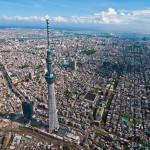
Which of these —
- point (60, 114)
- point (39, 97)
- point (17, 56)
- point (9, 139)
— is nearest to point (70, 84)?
point (39, 97)

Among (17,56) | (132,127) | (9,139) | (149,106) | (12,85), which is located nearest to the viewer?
(9,139)

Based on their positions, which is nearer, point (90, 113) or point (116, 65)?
point (90, 113)

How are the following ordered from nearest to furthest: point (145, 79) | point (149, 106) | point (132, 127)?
1. point (132, 127)
2. point (149, 106)
3. point (145, 79)

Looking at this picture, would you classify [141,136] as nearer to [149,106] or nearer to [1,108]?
[149,106]

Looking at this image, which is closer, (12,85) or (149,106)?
(149,106)

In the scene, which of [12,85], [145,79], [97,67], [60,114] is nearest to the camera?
[60,114]

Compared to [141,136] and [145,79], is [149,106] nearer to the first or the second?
[141,136]

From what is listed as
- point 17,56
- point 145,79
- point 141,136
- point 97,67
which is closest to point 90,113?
point 141,136

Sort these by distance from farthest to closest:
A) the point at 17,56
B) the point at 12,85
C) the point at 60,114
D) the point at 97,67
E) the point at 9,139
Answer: the point at 17,56 → the point at 97,67 → the point at 12,85 → the point at 60,114 → the point at 9,139
